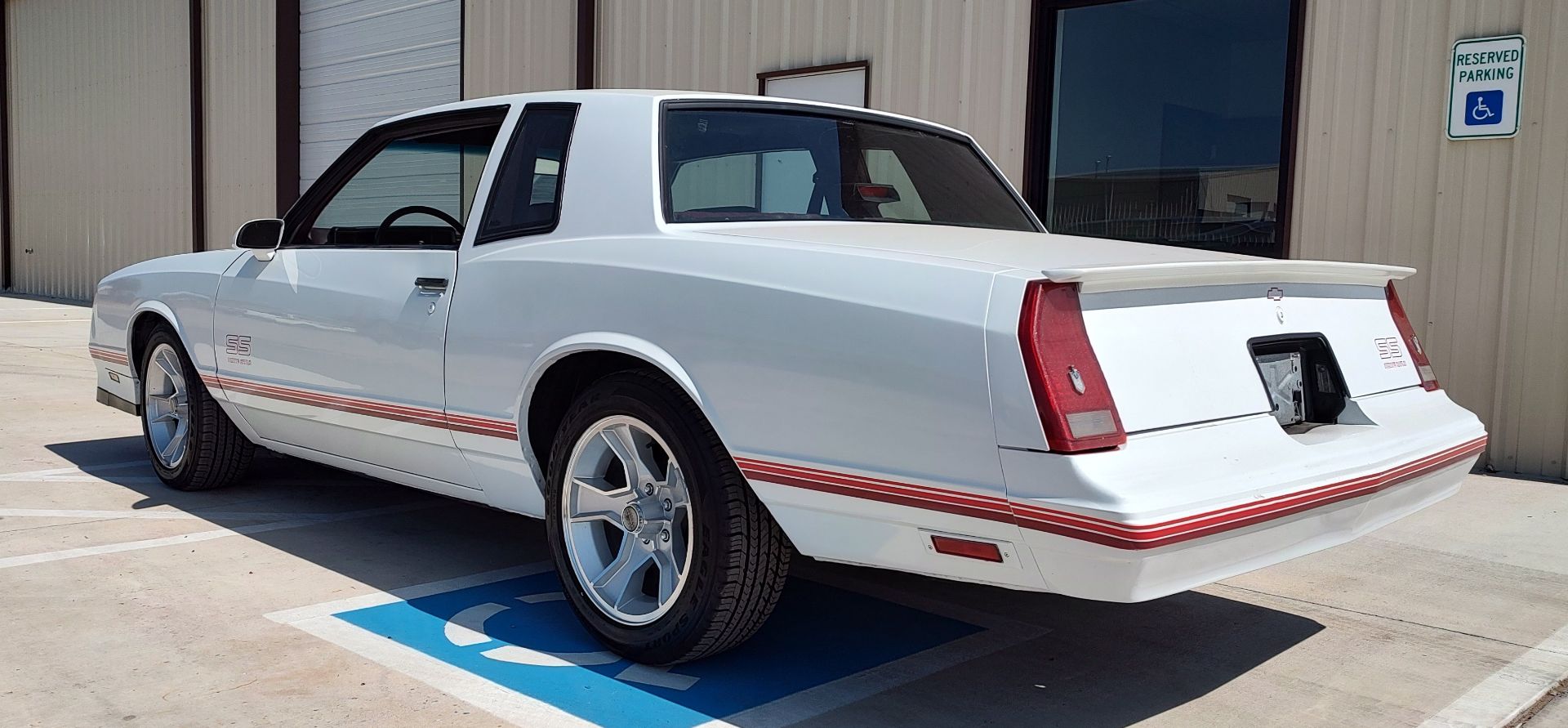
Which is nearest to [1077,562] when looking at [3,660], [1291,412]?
[1291,412]

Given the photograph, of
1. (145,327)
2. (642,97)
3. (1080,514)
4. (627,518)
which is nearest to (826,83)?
(145,327)

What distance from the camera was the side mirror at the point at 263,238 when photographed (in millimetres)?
4562

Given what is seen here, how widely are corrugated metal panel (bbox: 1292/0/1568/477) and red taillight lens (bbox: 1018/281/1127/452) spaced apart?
4.62 m

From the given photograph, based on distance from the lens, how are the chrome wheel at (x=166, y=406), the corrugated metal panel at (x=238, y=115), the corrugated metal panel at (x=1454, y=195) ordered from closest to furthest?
the chrome wheel at (x=166, y=406) → the corrugated metal panel at (x=1454, y=195) → the corrugated metal panel at (x=238, y=115)

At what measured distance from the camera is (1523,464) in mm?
6215

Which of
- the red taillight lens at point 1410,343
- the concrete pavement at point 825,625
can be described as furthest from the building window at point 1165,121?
the red taillight lens at point 1410,343

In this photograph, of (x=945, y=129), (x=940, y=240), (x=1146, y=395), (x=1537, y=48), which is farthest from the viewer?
(x=1537, y=48)

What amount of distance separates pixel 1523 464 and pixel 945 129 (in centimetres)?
377

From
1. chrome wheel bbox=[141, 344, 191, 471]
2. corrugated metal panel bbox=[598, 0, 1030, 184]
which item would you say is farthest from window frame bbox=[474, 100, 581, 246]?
corrugated metal panel bbox=[598, 0, 1030, 184]

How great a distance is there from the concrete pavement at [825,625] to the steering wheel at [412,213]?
111cm

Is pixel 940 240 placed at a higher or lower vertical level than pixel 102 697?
higher

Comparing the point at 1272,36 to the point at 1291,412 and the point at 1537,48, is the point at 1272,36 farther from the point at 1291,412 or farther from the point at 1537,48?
the point at 1291,412

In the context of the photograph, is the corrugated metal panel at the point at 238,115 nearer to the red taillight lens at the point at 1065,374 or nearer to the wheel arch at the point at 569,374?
the wheel arch at the point at 569,374

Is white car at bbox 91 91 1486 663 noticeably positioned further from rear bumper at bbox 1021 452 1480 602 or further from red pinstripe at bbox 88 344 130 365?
red pinstripe at bbox 88 344 130 365
